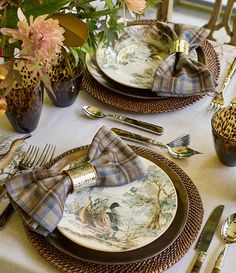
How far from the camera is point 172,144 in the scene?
0.94 meters

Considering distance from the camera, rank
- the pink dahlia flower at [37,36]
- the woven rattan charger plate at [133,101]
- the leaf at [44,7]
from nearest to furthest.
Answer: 1. the pink dahlia flower at [37,36]
2. the leaf at [44,7]
3. the woven rattan charger plate at [133,101]

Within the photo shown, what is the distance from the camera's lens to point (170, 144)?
945mm

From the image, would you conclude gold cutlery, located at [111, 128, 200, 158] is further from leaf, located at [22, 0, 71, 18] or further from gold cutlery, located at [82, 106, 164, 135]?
leaf, located at [22, 0, 71, 18]

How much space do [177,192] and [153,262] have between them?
0.15 m

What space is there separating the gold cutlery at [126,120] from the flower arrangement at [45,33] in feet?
0.29

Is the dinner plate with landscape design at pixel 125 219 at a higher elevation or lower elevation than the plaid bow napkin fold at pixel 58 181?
lower

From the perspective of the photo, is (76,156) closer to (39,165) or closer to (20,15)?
(39,165)

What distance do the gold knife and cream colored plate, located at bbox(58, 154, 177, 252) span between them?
0.06 m

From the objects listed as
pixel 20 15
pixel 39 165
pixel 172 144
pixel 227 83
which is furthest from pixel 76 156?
pixel 227 83

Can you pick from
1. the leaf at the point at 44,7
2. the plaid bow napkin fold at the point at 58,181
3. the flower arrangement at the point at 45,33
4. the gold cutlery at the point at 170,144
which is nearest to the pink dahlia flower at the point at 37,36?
the flower arrangement at the point at 45,33

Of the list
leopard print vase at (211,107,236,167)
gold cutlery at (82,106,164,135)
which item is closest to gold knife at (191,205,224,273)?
leopard print vase at (211,107,236,167)

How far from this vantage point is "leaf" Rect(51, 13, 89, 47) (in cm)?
78

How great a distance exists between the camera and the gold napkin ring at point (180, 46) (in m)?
1.11

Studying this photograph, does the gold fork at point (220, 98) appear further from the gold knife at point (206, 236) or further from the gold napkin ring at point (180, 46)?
the gold knife at point (206, 236)
